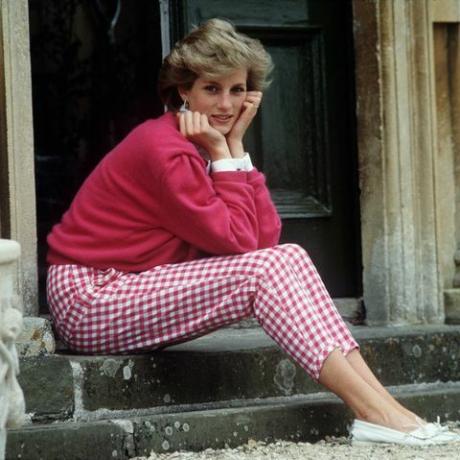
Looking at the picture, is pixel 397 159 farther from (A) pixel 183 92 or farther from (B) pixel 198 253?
(B) pixel 198 253

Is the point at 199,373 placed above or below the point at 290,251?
below

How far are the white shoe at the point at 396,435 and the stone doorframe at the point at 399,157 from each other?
144 centimetres

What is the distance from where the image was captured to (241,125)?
4871 millimetres

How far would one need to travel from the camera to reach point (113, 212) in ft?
15.3

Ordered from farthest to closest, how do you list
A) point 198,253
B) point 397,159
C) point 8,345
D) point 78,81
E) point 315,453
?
point 78,81 < point 397,159 < point 198,253 < point 315,453 < point 8,345

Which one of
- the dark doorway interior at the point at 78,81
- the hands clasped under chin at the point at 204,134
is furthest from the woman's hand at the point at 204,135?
the dark doorway interior at the point at 78,81

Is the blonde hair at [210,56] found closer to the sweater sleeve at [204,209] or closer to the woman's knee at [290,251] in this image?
the sweater sleeve at [204,209]

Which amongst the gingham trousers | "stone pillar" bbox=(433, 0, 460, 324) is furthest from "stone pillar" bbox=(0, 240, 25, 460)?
"stone pillar" bbox=(433, 0, 460, 324)

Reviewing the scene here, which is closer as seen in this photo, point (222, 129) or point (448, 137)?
point (222, 129)

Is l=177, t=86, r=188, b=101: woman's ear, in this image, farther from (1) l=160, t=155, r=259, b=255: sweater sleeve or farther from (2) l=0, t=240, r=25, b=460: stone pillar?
(2) l=0, t=240, r=25, b=460: stone pillar

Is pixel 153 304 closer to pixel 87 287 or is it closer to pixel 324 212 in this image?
pixel 87 287

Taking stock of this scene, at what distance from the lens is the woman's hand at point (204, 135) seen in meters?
4.64

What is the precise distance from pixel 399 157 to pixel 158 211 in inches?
58.5

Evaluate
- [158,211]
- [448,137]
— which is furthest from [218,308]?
[448,137]
